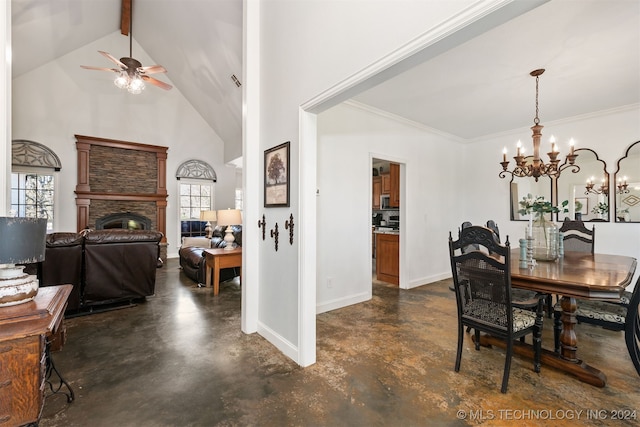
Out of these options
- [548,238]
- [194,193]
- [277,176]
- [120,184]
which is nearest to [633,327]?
[548,238]

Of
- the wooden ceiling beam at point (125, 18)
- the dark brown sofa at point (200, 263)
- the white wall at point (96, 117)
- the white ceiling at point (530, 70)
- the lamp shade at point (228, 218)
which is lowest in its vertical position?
the dark brown sofa at point (200, 263)

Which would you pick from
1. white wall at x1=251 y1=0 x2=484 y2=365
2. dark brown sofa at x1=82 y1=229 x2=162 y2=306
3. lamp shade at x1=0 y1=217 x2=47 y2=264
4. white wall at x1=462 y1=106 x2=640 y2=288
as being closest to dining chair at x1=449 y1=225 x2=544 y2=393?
white wall at x1=251 y1=0 x2=484 y2=365

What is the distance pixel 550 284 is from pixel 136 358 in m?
3.36

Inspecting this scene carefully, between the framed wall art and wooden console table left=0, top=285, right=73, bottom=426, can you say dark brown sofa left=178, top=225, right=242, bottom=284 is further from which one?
wooden console table left=0, top=285, right=73, bottom=426

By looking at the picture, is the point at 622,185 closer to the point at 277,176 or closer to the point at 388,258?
the point at 388,258

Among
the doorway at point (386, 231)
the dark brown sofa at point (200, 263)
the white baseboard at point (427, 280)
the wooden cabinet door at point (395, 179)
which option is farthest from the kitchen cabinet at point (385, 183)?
the dark brown sofa at point (200, 263)

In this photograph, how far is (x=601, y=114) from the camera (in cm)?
408

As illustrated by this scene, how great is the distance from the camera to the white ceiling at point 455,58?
2.33 m

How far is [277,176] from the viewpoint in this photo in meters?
2.55

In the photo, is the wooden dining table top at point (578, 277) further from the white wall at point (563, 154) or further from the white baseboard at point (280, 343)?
the white baseboard at point (280, 343)

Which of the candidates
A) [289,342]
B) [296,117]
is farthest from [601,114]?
[289,342]

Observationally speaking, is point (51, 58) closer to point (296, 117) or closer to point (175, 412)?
point (296, 117)

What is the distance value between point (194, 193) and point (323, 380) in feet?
23.6

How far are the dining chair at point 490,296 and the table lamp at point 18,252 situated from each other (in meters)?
2.57
